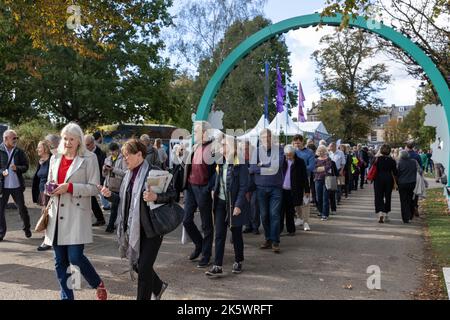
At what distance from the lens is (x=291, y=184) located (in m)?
9.90

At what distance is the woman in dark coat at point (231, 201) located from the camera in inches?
266

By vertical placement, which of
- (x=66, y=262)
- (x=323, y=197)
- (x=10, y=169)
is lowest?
(x=66, y=262)

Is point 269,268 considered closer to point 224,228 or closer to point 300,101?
point 224,228

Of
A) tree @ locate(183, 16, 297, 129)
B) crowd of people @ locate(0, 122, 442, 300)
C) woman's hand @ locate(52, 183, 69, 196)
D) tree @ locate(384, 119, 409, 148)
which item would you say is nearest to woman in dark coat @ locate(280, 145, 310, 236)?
crowd of people @ locate(0, 122, 442, 300)

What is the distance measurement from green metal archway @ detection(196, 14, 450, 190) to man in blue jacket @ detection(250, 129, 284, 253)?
4775 mm

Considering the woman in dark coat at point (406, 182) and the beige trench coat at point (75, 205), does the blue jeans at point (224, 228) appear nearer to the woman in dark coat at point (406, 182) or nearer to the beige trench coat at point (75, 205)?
the beige trench coat at point (75, 205)

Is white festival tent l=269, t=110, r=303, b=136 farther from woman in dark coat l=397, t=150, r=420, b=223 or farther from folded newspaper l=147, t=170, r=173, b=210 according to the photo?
folded newspaper l=147, t=170, r=173, b=210

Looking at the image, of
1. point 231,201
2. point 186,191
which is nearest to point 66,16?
point 186,191

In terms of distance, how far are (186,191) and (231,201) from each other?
100 cm

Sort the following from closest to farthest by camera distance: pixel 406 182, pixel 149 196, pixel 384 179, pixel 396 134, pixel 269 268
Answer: pixel 149 196, pixel 269 268, pixel 384 179, pixel 406 182, pixel 396 134

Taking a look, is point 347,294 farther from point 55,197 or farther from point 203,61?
point 203,61

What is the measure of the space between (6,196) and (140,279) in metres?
5.16

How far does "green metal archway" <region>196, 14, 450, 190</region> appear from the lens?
12.8 m
